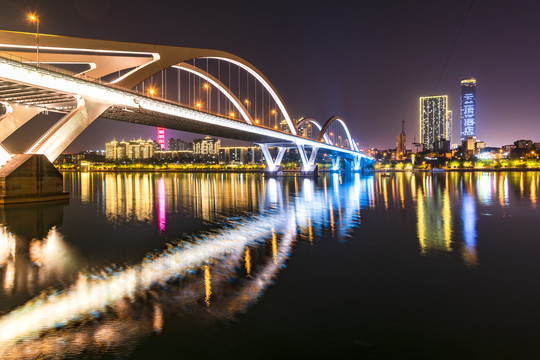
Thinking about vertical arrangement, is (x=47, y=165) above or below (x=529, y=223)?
above

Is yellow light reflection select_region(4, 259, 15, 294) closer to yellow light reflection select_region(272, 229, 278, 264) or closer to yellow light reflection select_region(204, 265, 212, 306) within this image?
yellow light reflection select_region(204, 265, 212, 306)

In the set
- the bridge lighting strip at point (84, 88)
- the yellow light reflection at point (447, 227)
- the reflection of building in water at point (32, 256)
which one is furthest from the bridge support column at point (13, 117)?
the yellow light reflection at point (447, 227)

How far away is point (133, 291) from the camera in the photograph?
515 cm

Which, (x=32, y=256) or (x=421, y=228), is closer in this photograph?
(x=32, y=256)

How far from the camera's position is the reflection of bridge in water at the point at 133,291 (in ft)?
12.3

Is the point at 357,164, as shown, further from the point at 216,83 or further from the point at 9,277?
the point at 9,277

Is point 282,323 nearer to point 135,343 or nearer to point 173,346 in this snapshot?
point 173,346

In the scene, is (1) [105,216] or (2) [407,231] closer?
(2) [407,231]

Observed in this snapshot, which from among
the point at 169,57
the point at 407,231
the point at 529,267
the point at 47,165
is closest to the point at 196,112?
the point at 169,57

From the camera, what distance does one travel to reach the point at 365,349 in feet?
11.3

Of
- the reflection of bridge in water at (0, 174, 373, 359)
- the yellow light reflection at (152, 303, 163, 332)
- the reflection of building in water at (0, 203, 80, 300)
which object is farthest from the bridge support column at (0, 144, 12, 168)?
the yellow light reflection at (152, 303, 163, 332)

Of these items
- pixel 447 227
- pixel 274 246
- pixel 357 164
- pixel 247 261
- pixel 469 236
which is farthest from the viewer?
pixel 357 164

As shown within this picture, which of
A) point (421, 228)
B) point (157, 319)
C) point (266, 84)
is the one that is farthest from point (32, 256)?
point (266, 84)

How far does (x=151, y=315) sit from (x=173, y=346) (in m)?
0.91
